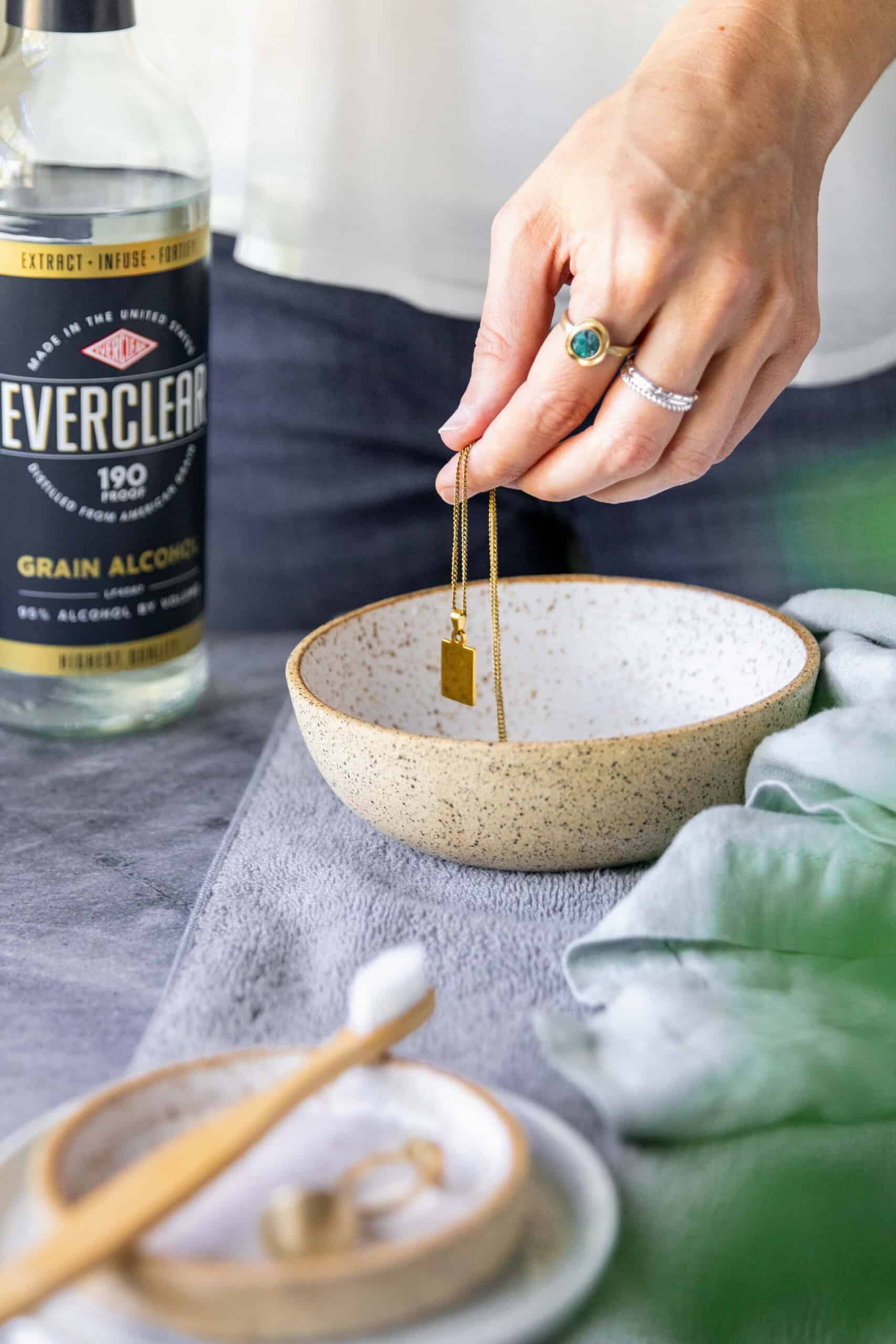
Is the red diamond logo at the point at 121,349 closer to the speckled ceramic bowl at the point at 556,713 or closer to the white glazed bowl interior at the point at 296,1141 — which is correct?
the speckled ceramic bowl at the point at 556,713

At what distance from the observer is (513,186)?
0.92 metres

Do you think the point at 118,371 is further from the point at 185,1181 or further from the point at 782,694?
the point at 185,1181

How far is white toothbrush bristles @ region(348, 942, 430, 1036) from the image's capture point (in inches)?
16.1

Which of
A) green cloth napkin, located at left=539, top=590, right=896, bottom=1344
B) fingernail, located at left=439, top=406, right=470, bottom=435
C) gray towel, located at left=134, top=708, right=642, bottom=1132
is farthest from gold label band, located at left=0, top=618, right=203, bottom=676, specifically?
green cloth napkin, located at left=539, top=590, right=896, bottom=1344

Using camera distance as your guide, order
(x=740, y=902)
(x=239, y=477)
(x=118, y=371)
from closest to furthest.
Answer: (x=740, y=902) < (x=118, y=371) < (x=239, y=477)

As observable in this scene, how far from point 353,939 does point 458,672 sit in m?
0.19

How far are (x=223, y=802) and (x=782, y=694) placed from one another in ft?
1.04

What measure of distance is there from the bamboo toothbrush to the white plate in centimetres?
2

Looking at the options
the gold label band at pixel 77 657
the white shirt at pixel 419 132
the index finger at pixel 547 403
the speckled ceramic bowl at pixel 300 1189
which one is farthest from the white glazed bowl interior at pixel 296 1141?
the white shirt at pixel 419 132

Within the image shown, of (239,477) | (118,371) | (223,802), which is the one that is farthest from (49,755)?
(239,477)

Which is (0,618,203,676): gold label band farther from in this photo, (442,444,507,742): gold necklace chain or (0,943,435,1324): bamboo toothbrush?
(0,943,435,1324): bamboo toothbrush

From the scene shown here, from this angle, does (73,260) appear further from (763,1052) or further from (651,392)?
(763,1052)

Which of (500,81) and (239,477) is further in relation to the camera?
(239,477)

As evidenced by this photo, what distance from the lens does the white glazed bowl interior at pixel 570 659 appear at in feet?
2.43
